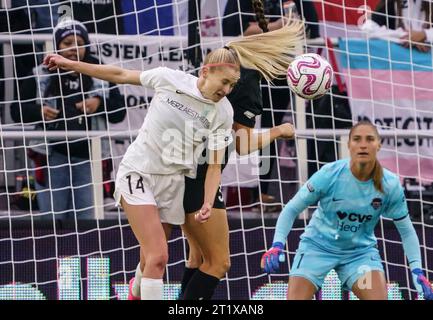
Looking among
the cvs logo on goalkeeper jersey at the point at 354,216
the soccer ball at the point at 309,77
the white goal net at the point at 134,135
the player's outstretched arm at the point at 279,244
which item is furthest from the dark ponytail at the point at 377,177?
the white goal net at the point at 134,135

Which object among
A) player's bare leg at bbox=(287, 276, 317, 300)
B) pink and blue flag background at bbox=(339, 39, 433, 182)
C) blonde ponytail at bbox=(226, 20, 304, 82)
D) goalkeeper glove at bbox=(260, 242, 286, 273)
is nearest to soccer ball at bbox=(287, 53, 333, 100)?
blonde ponytail at bbox=(226, 20, 304, 82)

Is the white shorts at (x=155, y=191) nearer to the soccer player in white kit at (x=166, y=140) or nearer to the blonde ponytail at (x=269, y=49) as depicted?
the soccer player in white kit at (x=166, y=140)

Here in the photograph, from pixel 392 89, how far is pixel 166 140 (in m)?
3.32

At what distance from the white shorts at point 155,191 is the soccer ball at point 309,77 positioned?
1046 millimetres

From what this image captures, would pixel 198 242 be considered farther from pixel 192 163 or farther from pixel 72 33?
pixel 72 33

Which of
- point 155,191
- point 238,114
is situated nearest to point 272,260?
point 155,191

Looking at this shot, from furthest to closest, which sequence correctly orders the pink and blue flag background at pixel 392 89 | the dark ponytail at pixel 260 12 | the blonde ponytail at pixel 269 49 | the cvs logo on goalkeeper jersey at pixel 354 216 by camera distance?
the pink and blue flag background at pixel 392 89, the dark ponytail at pixel 260 12, the blonde ponytail at pixel 269 49, the cvs logo on goalkeeper jersey at pixel 354 216

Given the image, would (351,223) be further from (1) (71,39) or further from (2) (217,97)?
(1) (71,39)

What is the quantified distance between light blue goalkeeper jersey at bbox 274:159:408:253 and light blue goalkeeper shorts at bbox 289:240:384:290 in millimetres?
53

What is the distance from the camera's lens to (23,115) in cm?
1223

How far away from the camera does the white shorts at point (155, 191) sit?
9.91m

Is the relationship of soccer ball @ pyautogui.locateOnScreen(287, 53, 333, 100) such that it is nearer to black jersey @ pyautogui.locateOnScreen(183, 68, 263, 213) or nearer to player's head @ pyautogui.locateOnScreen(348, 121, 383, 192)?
black jersey @ pyautogui.locateOnScreen(183, 68, 263, 213)

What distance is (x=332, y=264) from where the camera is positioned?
10219 mm

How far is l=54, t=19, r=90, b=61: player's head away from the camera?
472 inches
